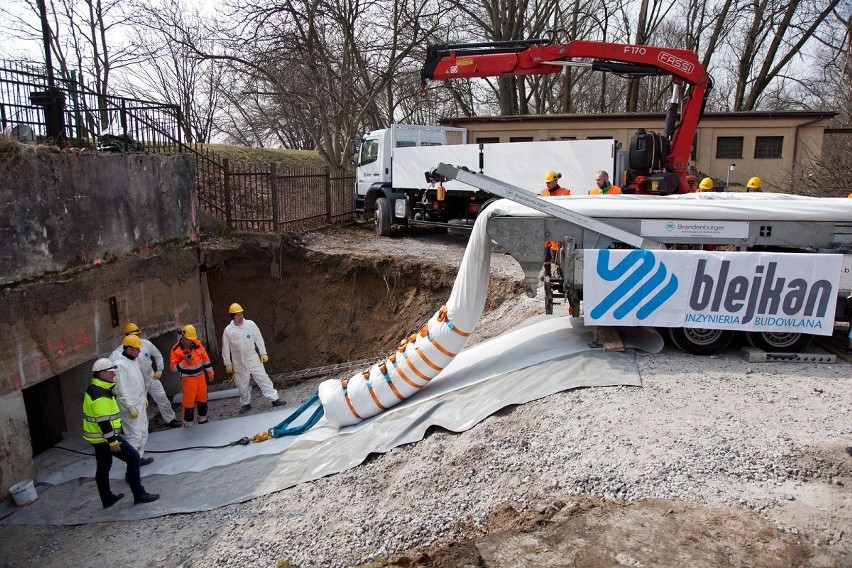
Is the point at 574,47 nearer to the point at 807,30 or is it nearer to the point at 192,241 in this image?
the point at 192,241

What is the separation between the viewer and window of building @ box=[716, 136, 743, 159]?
24.8 metres

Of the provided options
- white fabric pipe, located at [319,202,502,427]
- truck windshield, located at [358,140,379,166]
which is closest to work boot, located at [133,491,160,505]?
white fabric pipe, located at [319,202,502,427]

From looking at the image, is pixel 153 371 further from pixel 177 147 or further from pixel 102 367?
pixel 177 147

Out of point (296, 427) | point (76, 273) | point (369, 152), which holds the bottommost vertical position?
point (296, 427)

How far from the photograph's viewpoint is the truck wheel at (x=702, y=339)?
23.4 ft

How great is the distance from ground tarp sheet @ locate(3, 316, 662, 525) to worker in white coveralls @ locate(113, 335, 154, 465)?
478 mm

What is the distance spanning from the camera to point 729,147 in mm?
24938

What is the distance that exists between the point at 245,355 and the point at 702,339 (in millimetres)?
7107

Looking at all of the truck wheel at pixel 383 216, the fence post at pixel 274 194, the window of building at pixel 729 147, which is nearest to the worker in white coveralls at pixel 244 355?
the fence post at pixel 274 194

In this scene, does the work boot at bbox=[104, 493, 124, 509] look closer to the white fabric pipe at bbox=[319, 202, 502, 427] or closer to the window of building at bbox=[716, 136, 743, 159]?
the white fabric pipe at bbox=[319, 202, 502, 427]

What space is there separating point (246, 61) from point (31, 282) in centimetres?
1510

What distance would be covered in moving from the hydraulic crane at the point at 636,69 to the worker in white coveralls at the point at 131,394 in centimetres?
759

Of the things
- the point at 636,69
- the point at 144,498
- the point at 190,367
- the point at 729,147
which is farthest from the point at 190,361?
the point at 729,147

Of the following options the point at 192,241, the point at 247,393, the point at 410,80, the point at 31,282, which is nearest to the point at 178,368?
the point at 247,393
